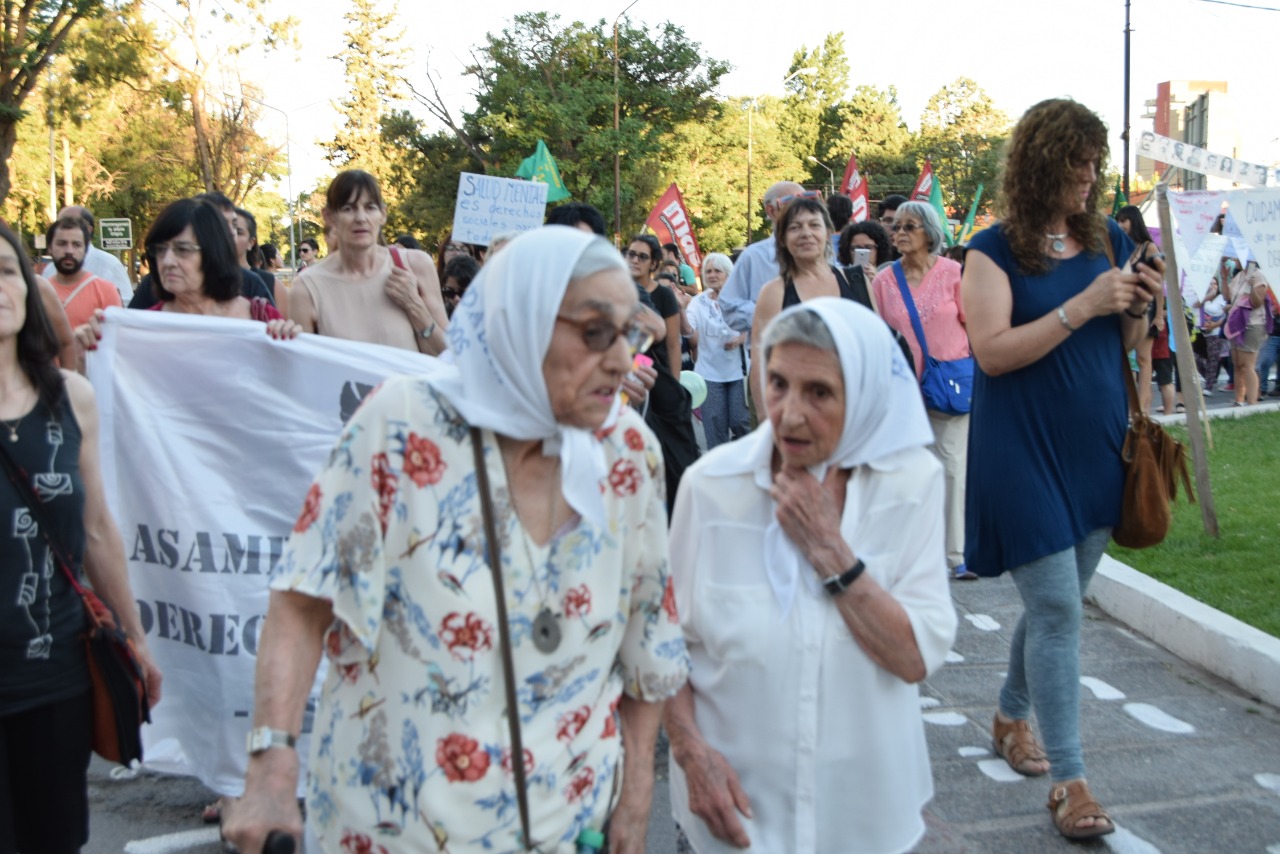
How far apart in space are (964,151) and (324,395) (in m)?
69.9

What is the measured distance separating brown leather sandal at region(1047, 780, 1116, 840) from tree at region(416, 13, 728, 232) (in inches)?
1464

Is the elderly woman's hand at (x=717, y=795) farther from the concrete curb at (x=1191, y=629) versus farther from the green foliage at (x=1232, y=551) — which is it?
the green foliage at (x=1232, y=551)

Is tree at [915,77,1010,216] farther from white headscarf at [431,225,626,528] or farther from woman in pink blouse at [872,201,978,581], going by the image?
white headscarf at [431,225,626,528]

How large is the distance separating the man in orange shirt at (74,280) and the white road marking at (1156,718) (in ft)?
15.5

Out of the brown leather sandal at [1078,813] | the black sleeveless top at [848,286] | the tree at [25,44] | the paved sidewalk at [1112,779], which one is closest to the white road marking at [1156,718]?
the paved sidewalk at [1112,779]

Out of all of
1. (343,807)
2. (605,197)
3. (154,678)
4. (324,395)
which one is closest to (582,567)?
(343,807)

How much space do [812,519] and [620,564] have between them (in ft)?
1.56

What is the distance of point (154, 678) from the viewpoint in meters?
3.08

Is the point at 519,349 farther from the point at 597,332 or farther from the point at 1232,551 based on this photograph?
the point at 1232,551

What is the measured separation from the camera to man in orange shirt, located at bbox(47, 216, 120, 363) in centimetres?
562

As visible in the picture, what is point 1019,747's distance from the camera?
14.4ft

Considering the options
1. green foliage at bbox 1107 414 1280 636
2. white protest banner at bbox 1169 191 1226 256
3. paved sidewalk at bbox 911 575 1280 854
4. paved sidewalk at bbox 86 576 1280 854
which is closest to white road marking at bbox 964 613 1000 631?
paved sidewalk at bbox 911 575 1280 854

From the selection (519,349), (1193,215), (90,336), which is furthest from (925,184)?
(519,349)

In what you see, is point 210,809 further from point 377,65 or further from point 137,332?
point 377,65
